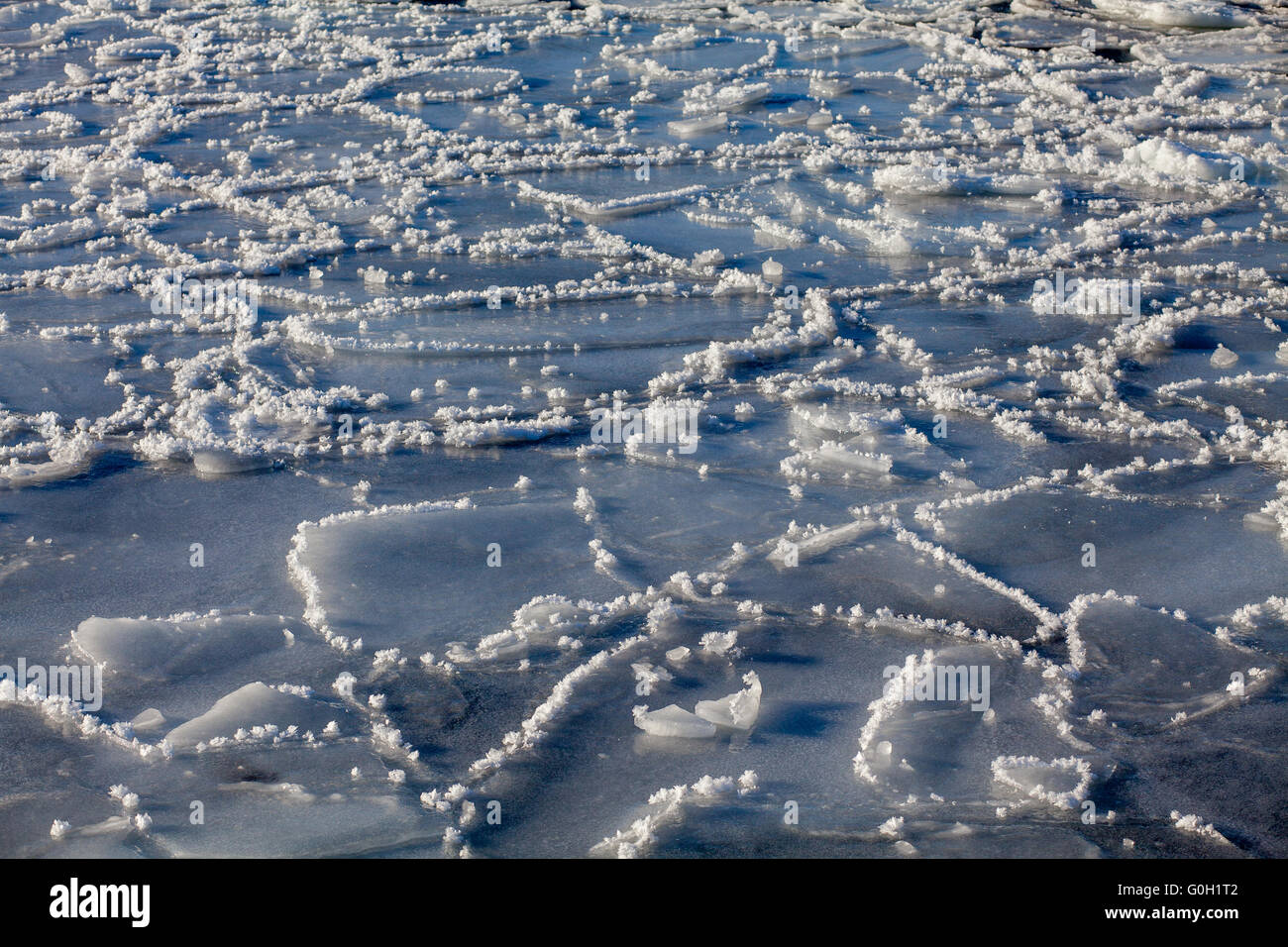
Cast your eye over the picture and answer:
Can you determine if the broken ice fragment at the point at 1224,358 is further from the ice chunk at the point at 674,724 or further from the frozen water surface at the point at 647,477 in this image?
the ice chunk at the point at 674,724

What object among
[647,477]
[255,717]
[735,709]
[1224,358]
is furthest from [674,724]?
[1224,358]

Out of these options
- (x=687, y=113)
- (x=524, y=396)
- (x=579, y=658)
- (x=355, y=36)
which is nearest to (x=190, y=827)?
(x=579, y=658)

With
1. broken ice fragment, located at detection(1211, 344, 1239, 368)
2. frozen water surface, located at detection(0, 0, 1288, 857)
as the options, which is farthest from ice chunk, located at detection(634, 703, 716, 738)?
broken ice fragment, located at detection(1211, 344, 1239, 368)

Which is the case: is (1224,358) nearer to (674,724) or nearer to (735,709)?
(735,709)

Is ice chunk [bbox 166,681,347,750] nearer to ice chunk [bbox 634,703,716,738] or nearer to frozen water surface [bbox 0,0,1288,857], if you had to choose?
frozen water surface [bbox 0,0,1288,857]

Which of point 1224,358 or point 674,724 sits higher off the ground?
point 1224,358

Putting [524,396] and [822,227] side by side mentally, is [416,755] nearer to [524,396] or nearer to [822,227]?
[524,396]

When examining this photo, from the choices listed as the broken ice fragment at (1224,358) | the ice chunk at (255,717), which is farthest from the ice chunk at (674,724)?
the broken ice fragment at (1224,358)

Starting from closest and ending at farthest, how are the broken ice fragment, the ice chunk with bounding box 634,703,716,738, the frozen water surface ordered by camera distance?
the frozen water surface → the ice chunk with bounding box 634,703,716,738 → the broken ice fragment
